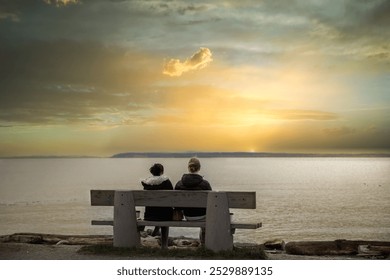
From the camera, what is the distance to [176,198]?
32.2 ft

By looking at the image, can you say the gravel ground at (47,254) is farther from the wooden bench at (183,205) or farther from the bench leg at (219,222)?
the bench leg at (219,222)

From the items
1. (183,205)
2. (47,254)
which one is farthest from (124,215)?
(47,254)

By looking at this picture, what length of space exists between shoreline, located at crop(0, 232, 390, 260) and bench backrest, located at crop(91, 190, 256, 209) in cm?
83

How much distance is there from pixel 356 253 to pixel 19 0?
34890mm

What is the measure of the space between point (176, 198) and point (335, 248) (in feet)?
12.0

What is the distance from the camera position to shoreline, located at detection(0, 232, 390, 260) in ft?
33.2

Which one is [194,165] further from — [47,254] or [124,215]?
[47,254]

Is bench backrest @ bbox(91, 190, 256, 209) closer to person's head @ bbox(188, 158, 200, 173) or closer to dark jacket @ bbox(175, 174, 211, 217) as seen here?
dark jacket @ bbox(175, 174, 211, 217)

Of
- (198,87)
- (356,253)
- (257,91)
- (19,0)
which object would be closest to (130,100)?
(198,87)

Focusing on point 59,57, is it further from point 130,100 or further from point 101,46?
point 130,100

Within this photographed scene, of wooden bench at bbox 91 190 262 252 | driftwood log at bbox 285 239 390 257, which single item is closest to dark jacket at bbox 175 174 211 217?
wooden bench at bbox 91 190 262 252

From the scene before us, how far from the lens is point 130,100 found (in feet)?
292

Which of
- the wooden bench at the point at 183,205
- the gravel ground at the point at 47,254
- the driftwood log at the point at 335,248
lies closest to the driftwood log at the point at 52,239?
the gravel ground at the point at 47,254

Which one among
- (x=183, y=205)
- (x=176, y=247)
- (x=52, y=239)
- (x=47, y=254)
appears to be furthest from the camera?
(x=52, y=239)
